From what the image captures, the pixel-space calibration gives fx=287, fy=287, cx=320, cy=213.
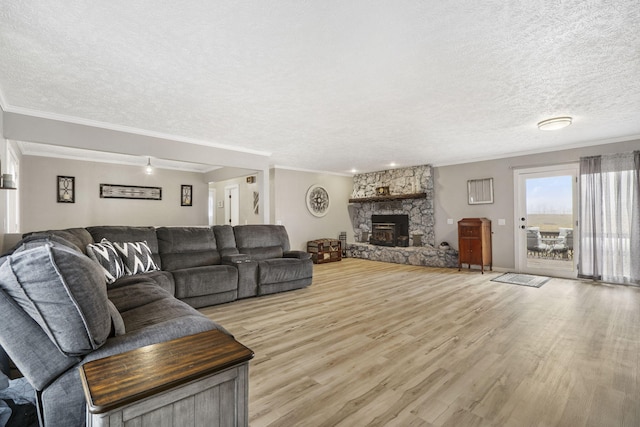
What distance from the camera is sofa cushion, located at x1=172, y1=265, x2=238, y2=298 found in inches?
141

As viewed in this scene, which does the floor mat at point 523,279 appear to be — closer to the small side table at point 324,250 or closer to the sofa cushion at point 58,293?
the small side table at point 324,250

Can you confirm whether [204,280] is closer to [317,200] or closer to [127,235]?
[127,235]

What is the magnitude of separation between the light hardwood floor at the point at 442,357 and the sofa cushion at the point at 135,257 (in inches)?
39.3

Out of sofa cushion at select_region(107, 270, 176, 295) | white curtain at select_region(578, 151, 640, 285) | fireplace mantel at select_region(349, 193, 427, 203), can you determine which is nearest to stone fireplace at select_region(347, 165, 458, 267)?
fireplace mantel at select_region(349, 193, 427, 203)

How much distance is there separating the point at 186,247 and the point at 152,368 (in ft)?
11.3

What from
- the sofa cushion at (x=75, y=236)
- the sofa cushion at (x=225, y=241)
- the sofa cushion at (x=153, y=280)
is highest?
the sofa cushion at (x=75, y=236)

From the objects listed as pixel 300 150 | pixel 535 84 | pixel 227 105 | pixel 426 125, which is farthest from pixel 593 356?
pixel 300 150

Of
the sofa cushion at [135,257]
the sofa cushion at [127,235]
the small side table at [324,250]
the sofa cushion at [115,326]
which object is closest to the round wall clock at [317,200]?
the small side table at [324,250]

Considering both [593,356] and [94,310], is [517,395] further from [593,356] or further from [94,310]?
[94,310]

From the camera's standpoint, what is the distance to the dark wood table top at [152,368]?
0.88 metres

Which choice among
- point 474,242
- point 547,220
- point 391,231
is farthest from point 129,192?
point 547,220

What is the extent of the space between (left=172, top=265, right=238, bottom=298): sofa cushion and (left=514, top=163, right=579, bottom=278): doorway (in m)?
5.60

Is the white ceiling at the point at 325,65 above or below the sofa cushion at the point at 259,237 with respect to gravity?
above

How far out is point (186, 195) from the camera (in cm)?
782
